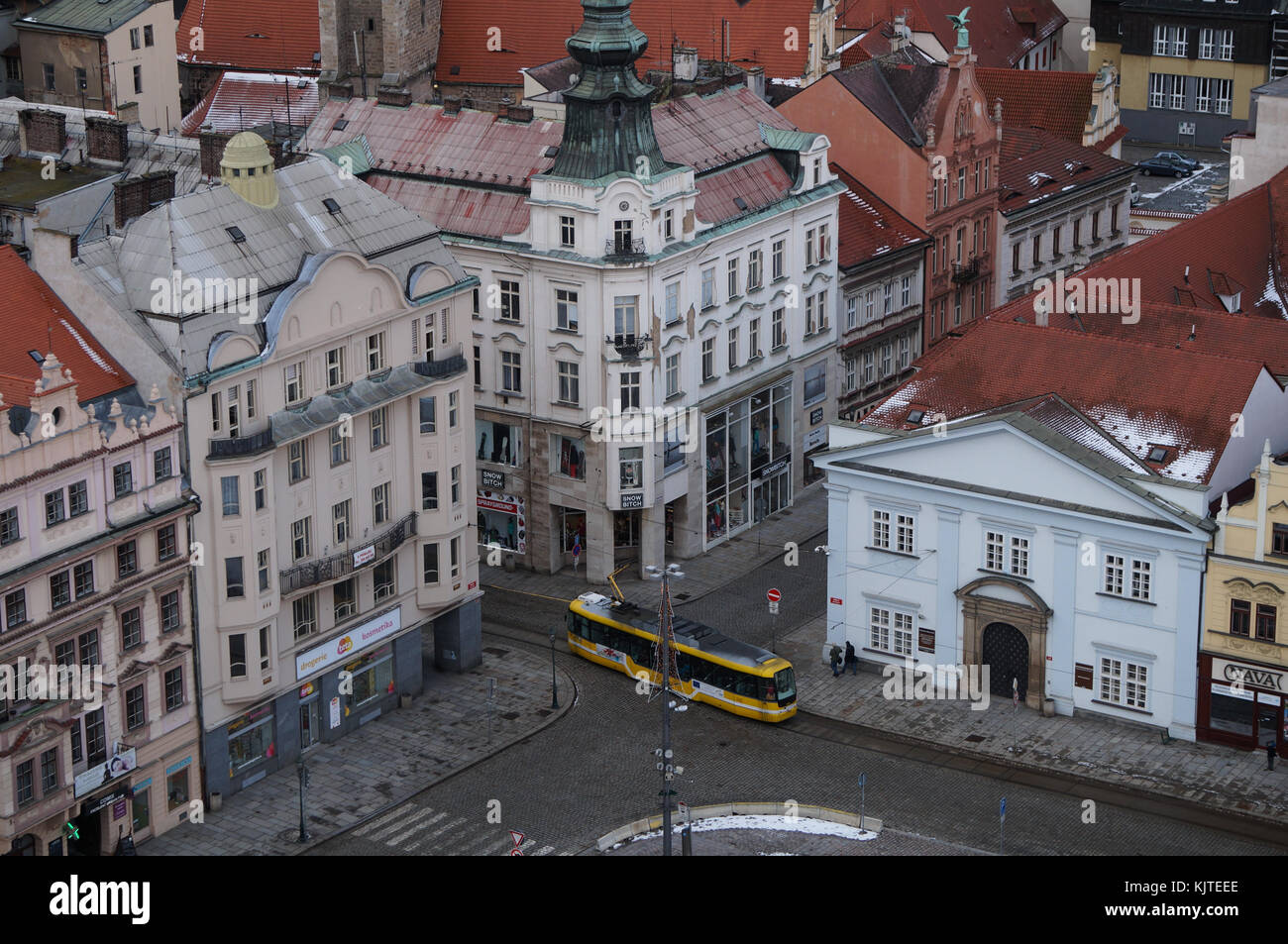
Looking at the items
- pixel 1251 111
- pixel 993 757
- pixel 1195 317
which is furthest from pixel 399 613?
pixel 1251 111

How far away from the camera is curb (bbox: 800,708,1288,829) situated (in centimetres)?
9322

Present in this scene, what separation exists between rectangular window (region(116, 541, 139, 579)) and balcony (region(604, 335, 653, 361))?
29792 millimetres

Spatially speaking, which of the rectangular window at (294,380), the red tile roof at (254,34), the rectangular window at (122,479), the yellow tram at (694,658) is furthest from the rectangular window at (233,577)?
the red tile roof at (254,34)

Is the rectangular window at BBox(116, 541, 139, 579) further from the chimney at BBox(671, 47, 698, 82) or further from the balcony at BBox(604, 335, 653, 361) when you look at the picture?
the chimney at BBox(671, 47, 698, 82)

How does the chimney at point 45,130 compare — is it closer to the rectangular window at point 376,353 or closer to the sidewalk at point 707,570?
the rectangular window at point 376,353

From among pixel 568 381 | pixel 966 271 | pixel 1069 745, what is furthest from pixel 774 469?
pixel 1069 745

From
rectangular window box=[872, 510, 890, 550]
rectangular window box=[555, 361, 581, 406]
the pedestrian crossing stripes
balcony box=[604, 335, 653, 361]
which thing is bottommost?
the pedestrian crossing stripes

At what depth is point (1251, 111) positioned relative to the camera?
14338 cm

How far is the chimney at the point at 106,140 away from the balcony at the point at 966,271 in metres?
45.9

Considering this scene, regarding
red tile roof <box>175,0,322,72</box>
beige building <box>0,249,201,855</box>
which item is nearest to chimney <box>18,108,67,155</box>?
beige building <box>0,249,201,855</box>

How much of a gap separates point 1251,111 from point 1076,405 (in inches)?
1927

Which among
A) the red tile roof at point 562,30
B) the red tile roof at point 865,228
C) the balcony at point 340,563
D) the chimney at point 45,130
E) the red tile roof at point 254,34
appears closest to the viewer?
the balcony at point 340,563

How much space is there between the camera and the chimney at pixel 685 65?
13025 cm

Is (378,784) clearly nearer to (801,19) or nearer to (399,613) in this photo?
(399,613)
